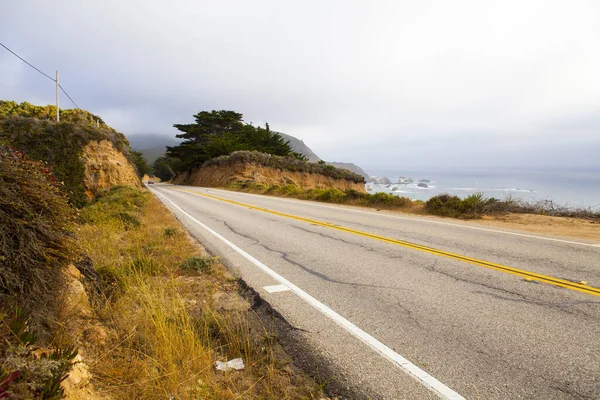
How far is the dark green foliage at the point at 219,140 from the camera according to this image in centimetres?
4559

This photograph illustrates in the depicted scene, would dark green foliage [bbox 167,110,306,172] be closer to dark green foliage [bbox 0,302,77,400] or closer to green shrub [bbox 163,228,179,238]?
green shrub [bbox 163,228,179,238]

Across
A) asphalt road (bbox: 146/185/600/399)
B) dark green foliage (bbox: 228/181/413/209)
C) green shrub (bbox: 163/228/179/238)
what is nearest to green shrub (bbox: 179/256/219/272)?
asphalt road (bbox: 146/185/600/399)

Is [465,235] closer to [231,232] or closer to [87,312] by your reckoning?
[231,232]

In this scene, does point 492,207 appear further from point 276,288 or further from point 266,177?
point 266,177

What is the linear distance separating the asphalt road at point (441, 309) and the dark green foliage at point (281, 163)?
1225 inches

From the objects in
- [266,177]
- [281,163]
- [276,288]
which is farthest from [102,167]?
[281,163]

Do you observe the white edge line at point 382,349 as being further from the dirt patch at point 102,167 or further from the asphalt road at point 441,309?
the dirt patch at point 102,167

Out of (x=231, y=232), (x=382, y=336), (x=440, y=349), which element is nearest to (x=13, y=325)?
(x=382, y=336)

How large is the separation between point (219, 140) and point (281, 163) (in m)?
12.0

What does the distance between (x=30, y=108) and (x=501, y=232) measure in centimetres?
4126

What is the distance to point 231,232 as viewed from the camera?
938cm

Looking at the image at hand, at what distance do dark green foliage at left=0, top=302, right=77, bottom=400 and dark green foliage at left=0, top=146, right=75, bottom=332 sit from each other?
0.41m

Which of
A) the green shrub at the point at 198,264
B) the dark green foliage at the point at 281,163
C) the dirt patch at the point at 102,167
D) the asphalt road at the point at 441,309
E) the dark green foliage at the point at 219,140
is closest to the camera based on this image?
the asphalt road at the point at 441,309

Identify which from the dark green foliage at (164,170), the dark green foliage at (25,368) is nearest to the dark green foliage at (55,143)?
the dark green foliage at (25,368)
